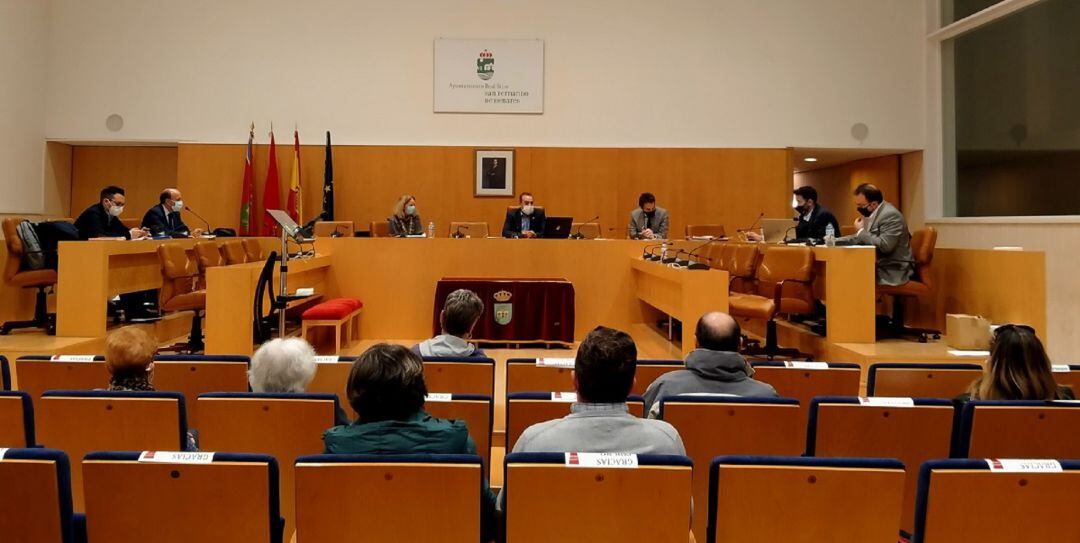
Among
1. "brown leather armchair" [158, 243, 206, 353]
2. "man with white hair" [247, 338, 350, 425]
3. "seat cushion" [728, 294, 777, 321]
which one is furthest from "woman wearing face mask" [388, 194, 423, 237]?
"man with white hair" [247, 338, 350, 425]

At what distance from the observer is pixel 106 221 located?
6.25 metres

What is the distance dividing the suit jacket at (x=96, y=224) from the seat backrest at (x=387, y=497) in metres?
5.69

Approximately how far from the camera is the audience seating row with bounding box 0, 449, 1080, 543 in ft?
4.71

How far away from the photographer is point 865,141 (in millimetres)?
10195

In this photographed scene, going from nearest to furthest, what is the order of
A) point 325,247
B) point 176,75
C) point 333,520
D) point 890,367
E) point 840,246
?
point 333,520 → point 890,367 → point 840,246 → point 325,247 → point 176,75

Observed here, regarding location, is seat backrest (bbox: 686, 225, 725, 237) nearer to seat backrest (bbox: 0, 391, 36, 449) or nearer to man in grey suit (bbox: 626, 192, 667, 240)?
man in grey suit (bbox: 626, 192, 667, 240)

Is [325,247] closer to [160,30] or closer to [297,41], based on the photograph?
[297,41]

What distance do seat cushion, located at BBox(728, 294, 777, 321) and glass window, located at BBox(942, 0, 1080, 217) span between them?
180 inches

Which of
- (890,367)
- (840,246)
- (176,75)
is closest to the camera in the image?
(890,367)

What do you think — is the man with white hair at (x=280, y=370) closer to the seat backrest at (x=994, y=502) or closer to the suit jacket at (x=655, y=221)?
the seat backrest at (x=994, y=502)

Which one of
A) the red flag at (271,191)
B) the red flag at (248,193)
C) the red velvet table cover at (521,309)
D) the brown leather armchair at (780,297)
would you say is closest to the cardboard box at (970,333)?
the brown leather armchair at (780,297)

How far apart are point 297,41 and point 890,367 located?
30.6 feet

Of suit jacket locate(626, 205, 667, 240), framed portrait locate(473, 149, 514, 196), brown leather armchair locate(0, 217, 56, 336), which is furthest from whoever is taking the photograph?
framed portrait locate(473, 149, 514, 196)

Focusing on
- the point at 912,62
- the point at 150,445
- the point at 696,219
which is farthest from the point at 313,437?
the point at 912,62
